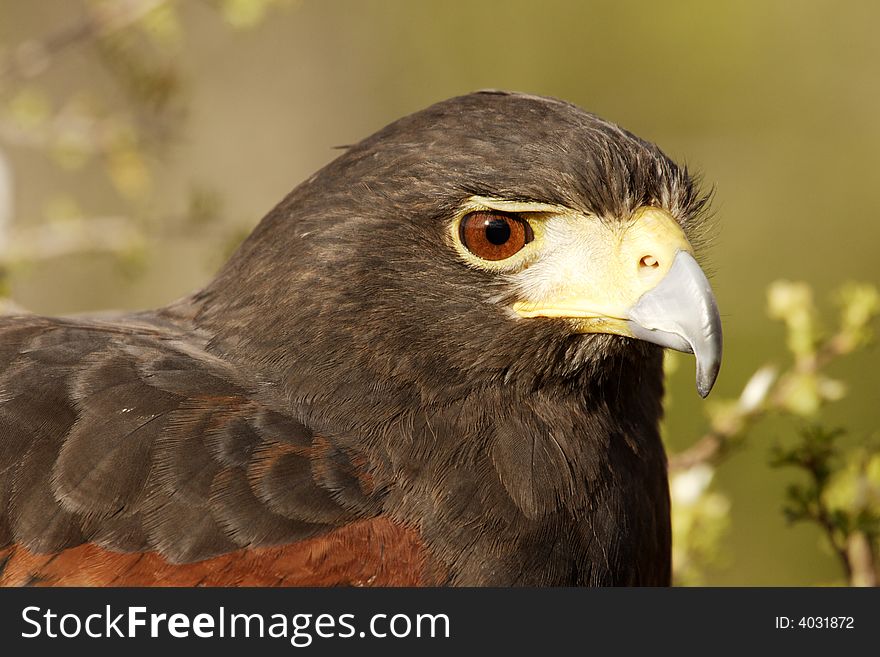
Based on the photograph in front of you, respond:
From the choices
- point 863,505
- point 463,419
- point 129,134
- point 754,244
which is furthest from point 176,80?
point 754,244

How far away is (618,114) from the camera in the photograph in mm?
11672

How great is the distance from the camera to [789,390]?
12.9 ft

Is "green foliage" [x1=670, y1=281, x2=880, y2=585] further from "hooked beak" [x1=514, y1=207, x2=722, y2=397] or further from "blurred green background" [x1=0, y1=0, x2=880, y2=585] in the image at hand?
"blurred green background" [x1=0, y1=0, x2=880, y2=585]

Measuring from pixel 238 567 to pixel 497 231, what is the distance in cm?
123

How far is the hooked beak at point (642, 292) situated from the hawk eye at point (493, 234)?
0.13 m

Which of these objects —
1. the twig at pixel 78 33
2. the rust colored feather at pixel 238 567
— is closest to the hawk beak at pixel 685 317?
the rust colored feather at pixel 238 567

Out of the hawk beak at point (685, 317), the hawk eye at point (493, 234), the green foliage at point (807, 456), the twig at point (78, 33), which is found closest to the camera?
the hawk beak at point (685, 317)

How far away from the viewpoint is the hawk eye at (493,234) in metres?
3.28

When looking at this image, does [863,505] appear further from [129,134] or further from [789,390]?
[129,134]

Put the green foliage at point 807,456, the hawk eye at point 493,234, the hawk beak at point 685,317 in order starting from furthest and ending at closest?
the green foliage at point 807,456 < the hawk eye at point 493,234 < the hawk beak at point 685,317

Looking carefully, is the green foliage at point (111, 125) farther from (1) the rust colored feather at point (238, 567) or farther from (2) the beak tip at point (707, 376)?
(2) the beak tip at point (707, 376)
